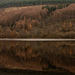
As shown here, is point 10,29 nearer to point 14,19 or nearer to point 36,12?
point 14,19

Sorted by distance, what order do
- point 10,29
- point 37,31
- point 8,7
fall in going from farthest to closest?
point 8,7 < point 10,29 < point 37,31

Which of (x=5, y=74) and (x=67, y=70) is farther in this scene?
(x=67, y=70)

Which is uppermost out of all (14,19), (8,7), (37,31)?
(8,7)

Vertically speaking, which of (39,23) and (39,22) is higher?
(39,22)

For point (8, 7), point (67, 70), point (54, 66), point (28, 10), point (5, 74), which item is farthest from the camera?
point (8, 7)

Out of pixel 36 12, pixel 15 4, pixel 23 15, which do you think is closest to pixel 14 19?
pixel 23 15

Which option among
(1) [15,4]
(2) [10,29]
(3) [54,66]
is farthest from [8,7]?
(3) [54,66]

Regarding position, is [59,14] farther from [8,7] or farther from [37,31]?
[8,7]

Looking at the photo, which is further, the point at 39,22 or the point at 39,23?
the point at 39,22

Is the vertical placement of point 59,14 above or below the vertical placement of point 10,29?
above
